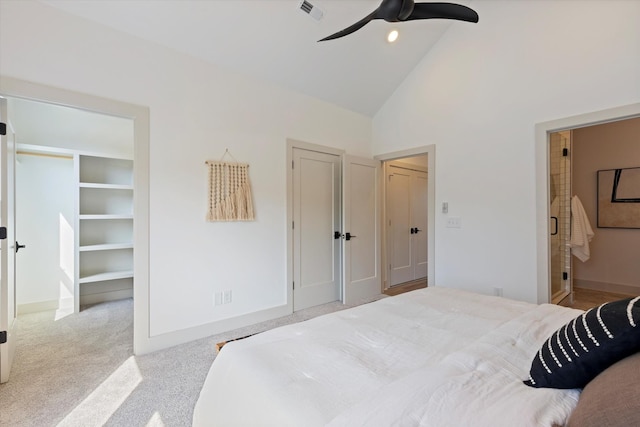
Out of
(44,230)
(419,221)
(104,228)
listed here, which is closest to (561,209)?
(419,221)

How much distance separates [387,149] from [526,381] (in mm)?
3447

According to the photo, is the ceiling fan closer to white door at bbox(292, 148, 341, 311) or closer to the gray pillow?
white door at bbox(292, 148, 341, 311)

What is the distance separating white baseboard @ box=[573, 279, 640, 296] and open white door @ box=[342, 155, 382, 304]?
3.01 meters

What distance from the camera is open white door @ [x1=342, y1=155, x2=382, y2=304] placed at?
3.78 metres

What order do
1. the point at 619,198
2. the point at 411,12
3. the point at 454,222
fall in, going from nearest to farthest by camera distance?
the point at 411,12 < the point at 454,222 < the point at 619,198

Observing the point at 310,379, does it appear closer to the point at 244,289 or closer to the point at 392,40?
the point at 244,289

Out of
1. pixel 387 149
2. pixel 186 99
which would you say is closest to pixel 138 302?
pixel 186 99

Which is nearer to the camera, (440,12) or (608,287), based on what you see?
(440,12)

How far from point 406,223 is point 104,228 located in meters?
4.52

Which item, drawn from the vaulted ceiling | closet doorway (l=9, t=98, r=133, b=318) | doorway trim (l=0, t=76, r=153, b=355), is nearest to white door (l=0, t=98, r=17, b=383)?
doorway trim (l=0, t=76, r=153, b=355)

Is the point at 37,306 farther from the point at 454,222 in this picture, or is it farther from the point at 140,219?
the point at 454,222

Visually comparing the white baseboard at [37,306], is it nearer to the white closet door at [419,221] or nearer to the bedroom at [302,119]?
the bedroom at [302,119]

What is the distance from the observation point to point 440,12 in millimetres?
1968

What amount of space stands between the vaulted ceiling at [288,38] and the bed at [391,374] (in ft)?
8.44
